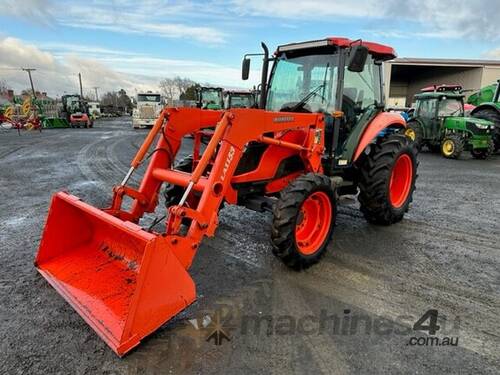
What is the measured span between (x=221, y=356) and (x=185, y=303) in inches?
18.4

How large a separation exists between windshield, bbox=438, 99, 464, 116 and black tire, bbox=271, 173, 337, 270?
11443 mm

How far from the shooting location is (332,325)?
293 centimetres

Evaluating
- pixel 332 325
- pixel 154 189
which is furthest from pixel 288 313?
pixel 154 189

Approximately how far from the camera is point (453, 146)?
41.6ft

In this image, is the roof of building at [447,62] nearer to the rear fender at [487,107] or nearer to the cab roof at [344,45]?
the rear fender at [487,107]

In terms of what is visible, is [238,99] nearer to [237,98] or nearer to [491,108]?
[237,98]

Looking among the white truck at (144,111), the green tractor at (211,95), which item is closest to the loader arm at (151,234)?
the green tractor at (211,95)

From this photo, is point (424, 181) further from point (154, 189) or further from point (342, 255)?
point (154, 189)

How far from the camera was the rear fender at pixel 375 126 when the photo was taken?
186 inches

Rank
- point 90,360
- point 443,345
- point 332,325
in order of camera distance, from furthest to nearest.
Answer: point 332,325, point 443,345, point 90,360

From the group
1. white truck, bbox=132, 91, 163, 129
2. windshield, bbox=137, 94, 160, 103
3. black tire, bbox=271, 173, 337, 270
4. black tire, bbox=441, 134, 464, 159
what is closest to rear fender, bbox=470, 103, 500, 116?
black tire, bbox=441, 134, 464, 159

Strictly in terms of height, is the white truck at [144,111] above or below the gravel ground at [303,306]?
above

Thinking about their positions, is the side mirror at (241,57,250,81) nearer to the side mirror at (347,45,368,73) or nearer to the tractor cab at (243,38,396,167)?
the tractor cab at (243,38,396,167)

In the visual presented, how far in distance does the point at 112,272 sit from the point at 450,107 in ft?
44.4
